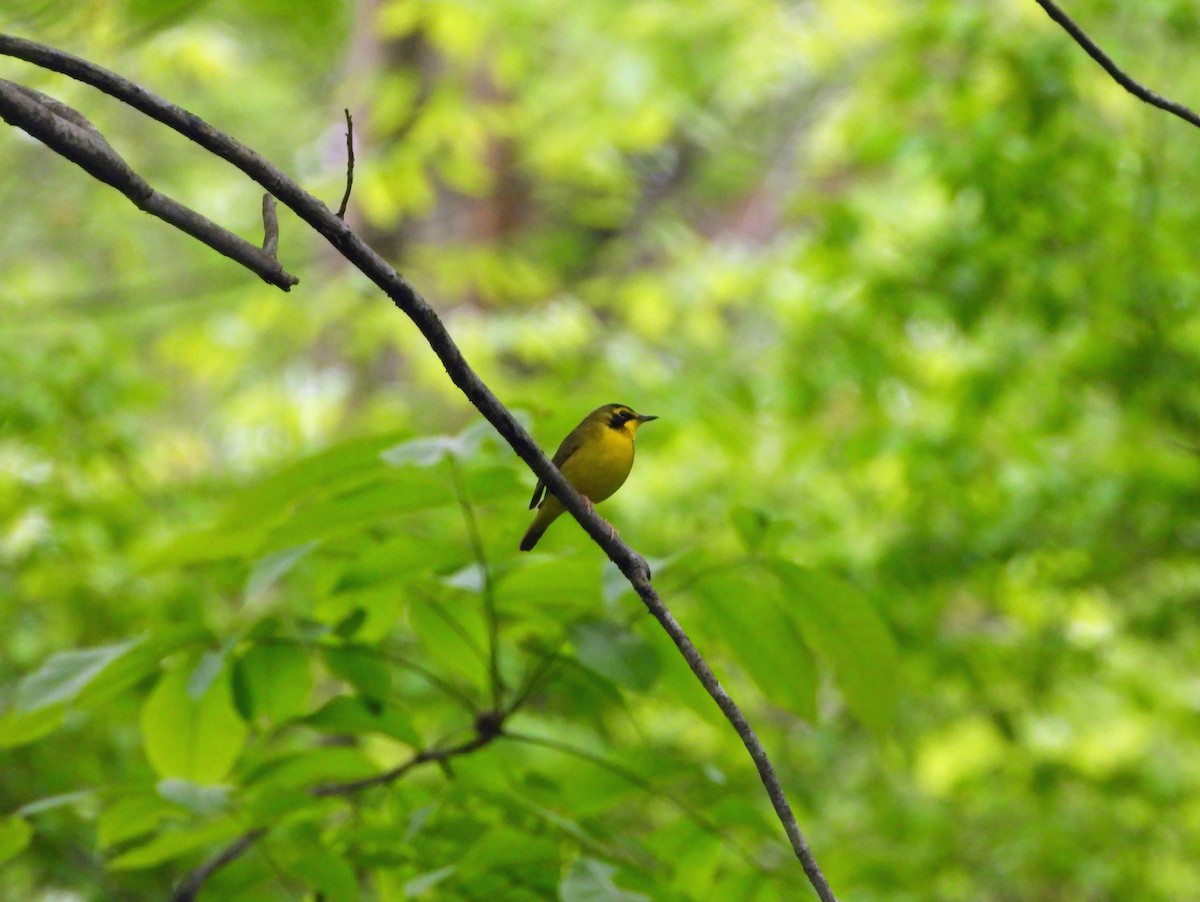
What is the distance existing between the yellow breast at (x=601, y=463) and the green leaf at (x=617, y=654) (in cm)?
39

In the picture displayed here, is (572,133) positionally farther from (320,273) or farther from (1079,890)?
(1079,890)

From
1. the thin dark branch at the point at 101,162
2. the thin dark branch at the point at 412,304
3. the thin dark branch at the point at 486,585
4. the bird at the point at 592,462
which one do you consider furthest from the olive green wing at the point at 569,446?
the thin dark branch at the point at 101,162

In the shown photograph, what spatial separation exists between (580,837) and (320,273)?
783 centimetres

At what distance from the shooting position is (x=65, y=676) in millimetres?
1863

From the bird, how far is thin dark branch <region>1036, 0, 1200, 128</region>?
3.43 ft

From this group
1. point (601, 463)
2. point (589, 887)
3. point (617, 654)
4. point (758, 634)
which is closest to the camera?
point (589, 887)

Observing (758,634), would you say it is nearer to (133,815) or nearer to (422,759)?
(422,759)

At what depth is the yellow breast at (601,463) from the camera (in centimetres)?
228

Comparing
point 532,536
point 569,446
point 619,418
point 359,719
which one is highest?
point 619,418

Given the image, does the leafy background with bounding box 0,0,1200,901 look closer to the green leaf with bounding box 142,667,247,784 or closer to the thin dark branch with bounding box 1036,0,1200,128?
the green leaf with bounding box 142,667,247,784

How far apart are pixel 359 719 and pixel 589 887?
53cm

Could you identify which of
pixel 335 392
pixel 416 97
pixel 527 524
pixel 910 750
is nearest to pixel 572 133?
pixel 416 97

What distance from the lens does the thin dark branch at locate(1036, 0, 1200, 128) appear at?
5.60ft

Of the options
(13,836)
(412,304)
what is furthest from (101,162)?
(13,836)
